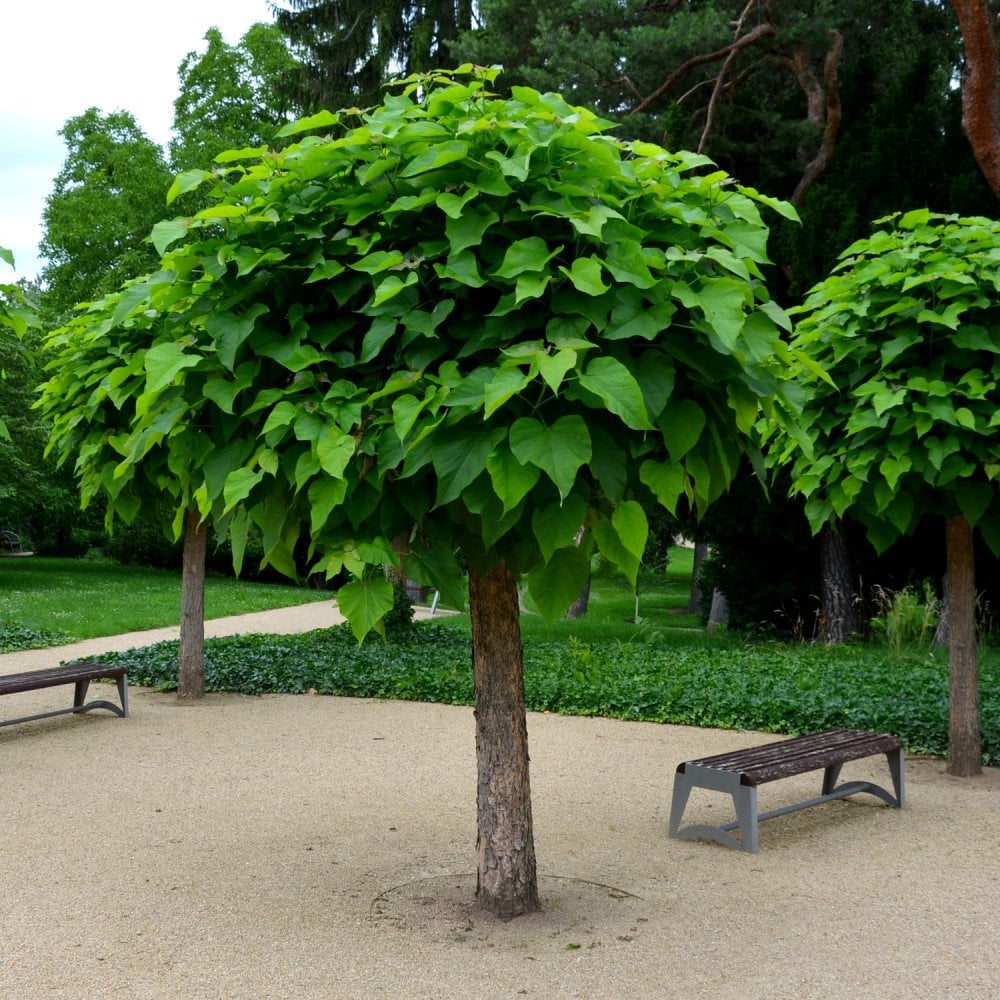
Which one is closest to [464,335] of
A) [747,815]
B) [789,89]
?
[747,815]

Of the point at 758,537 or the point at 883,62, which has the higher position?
the point at 883,62

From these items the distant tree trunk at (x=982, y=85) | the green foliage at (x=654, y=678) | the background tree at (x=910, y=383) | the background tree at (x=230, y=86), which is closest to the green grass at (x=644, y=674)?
the green foliage at (x=654, y=678)

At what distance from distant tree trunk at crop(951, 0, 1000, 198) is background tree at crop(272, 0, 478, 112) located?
996 cm

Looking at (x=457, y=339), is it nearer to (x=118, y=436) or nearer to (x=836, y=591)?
(x=118, y=436)

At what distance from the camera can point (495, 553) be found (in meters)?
3.67

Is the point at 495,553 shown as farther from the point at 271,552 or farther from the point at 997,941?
the point at 997,941

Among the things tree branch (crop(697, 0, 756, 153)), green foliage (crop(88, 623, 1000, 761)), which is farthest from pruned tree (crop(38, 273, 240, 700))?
tree branch (crop(697, 0, 756, 153))

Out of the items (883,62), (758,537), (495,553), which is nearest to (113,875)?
(495,553)

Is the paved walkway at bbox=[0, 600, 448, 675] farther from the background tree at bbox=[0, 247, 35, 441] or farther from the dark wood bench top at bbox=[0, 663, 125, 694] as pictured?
the background tree at bbox=[0, 247, 35, 441]

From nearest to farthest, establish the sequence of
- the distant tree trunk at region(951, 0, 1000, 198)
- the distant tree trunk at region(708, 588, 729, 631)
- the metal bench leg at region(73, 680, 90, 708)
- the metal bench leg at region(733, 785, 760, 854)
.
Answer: the metal bench leg at region(733, 785, 760, 854) < the metal bench leg at region(73, 680, 90, 708) < the distant tree trunk at region(951, 0, 1000, 198) < the distant tree trunk at region(708, 588, 729, 631)

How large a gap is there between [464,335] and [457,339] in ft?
0.30

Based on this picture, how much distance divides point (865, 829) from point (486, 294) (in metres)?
4.31

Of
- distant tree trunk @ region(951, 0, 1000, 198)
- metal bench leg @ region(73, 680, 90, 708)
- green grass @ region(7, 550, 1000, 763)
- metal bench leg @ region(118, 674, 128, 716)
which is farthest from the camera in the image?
distant tree trunk @ region(951, 0, 1000, 198)

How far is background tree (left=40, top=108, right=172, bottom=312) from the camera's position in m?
29.6
